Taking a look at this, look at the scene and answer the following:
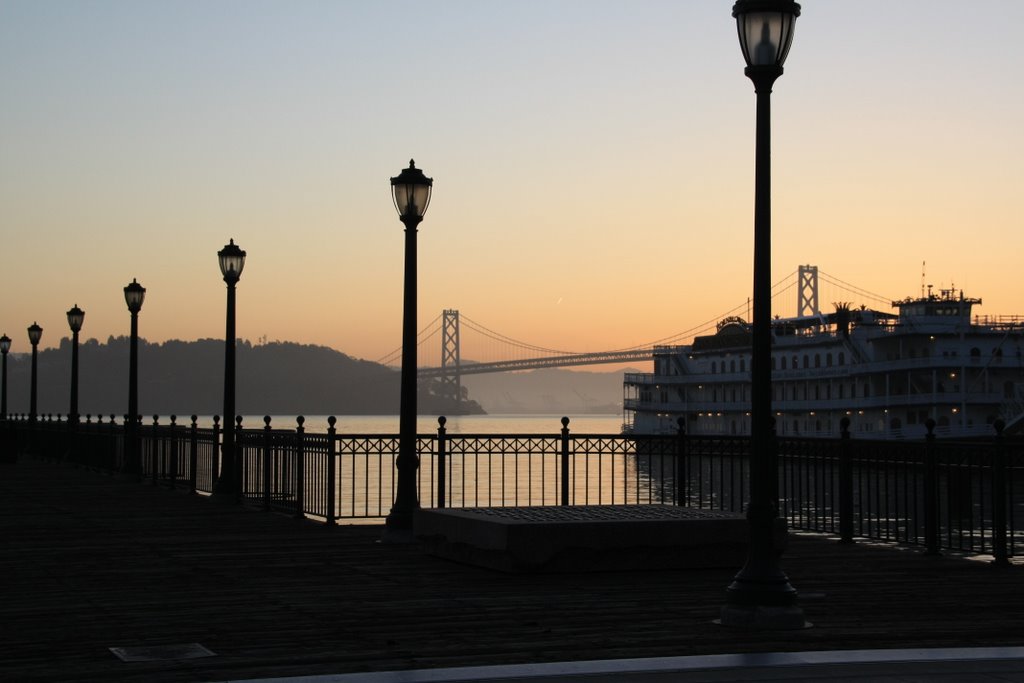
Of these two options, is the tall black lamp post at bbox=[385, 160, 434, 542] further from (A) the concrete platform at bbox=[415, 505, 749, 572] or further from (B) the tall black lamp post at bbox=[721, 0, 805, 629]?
(B) the tall black lamp post at bbox=[721, 0, 805, 629]

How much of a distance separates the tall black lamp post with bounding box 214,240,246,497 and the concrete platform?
9.56 m

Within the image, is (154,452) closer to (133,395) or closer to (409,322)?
(133,395)

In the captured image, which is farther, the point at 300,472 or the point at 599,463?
the point at 599,463

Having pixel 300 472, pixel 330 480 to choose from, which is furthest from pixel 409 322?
pixel 300 472

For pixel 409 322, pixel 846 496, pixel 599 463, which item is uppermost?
pixel 409 322

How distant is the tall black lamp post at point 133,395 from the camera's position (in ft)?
89.8

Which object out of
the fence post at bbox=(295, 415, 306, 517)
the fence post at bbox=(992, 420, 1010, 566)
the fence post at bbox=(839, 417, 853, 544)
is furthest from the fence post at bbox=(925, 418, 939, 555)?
the fence post at bbox=(295, 415, 306, 517)

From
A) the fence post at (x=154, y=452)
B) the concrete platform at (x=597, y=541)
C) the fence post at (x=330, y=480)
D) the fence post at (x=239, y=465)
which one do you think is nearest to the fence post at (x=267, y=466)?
the fence post at (x=239, y=465)

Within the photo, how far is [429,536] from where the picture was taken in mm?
12969

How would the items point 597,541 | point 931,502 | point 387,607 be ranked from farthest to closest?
point 931,502, point 597,541, point 387,607

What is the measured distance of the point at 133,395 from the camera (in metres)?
28.9

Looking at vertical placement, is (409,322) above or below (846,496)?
above

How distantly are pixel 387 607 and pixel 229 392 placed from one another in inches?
495

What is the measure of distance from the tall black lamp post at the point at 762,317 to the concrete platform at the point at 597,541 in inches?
97.7
